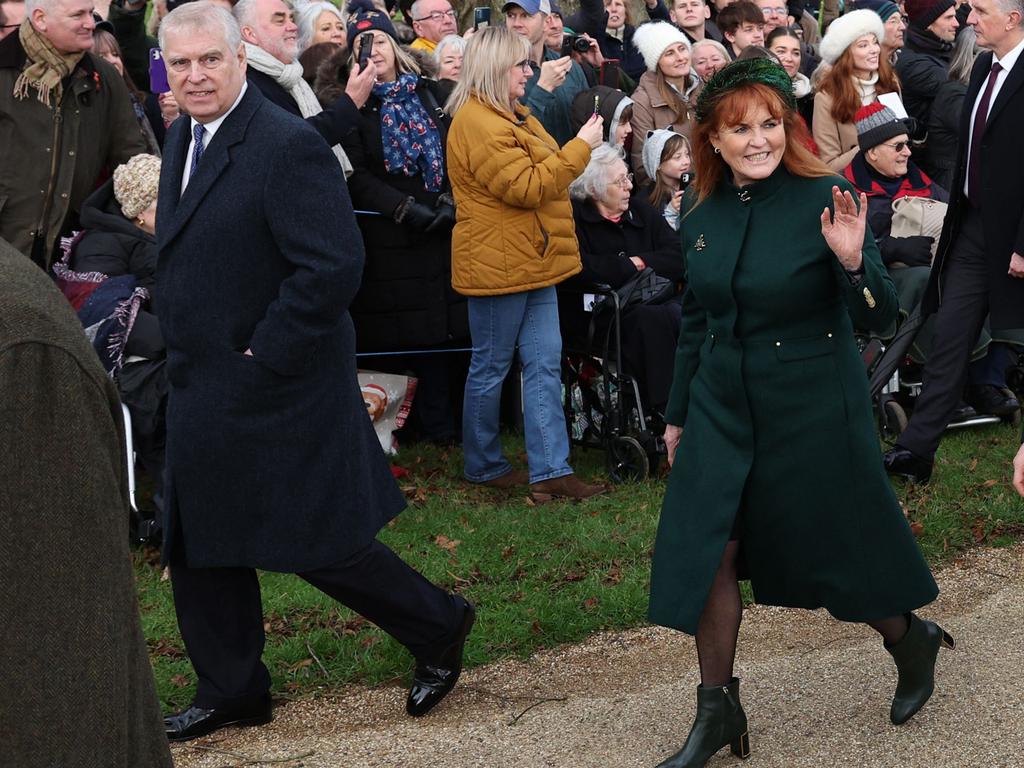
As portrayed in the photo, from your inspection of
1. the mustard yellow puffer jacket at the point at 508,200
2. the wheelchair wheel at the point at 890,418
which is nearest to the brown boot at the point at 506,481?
the mustard yellow puffer jacket at the point at 508,200

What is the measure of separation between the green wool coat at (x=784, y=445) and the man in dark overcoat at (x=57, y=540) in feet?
8.33

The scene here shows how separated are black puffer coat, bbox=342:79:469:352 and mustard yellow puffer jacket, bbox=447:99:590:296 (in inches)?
20.7

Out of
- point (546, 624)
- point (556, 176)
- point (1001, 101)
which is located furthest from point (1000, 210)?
point (546, 624)

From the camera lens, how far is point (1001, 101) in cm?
694

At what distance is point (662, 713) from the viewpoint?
4.89m

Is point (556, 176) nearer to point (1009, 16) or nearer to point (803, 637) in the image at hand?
point (1009, 16)

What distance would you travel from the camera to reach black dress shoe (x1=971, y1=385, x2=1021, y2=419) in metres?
8.73

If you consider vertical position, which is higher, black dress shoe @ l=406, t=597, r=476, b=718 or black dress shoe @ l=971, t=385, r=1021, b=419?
black dress shoe @ l=406, t=597, r=476, b=718

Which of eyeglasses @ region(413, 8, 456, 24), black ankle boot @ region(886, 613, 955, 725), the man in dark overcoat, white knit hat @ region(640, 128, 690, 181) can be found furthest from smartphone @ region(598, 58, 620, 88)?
the man in dark overcoat

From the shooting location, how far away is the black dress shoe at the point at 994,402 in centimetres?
873

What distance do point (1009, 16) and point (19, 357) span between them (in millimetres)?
6071

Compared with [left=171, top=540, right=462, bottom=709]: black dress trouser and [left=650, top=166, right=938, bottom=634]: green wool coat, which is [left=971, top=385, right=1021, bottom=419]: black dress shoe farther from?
[left=171, top=540, right=462, bottom=709]: black dress trouser

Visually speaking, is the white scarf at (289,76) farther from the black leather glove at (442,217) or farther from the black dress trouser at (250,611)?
the black dress trouser at (250,611)

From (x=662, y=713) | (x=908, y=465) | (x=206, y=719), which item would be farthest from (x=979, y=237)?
(x=206, y=719)
